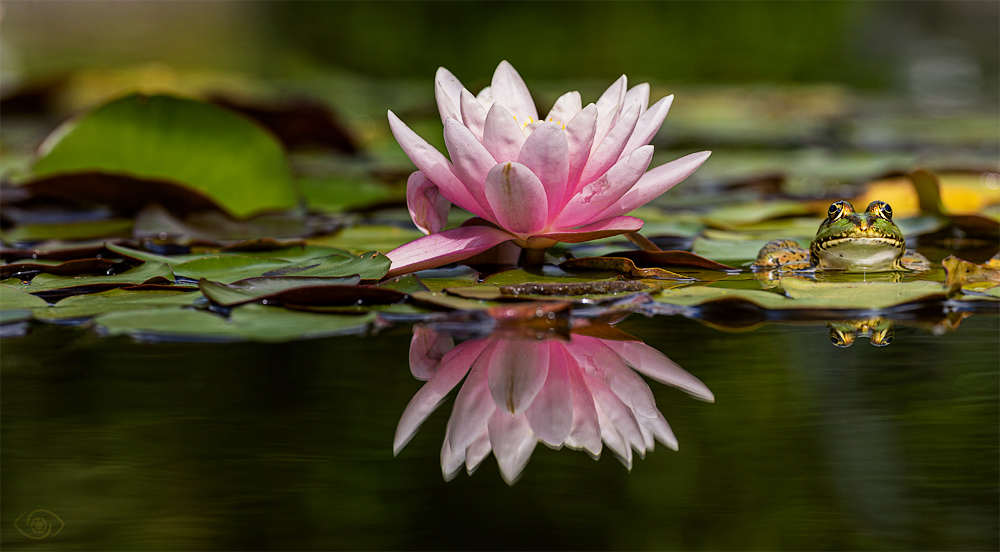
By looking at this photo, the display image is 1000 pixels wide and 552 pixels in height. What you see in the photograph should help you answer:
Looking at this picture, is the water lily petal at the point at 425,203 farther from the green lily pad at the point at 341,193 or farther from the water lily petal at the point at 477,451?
the green lily pad at the point at 341,193

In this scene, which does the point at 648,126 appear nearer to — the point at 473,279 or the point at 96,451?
the point at 473,279

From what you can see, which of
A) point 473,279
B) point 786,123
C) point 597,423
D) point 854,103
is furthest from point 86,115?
point 854,103

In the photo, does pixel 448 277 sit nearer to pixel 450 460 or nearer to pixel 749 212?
pixel 450 460

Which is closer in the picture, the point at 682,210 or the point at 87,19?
the point at 682,210

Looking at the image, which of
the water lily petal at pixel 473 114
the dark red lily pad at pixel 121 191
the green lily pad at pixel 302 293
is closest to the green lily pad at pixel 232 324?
the green lily pad at pixel 302 293

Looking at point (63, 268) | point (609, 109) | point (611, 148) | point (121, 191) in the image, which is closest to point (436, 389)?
point (611, 148)

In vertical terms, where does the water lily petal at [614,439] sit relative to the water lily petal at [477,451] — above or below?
above

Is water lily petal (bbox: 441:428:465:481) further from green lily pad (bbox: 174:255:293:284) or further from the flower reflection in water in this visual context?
green lily pad (bbox: 174:255:293:284)

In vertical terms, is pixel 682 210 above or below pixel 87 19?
below
